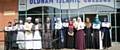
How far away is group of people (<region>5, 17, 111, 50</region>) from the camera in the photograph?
2125 cm

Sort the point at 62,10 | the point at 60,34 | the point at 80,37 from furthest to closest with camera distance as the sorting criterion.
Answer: the point at 62,10 < the point at 60,34 < the point at 80,37

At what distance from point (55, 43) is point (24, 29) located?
1.70 metres

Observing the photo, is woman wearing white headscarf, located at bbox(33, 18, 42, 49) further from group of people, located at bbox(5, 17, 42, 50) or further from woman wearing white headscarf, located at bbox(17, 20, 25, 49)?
woman wearing white headscarf, located at bbox(17, 20, 25, 49)

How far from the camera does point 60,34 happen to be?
73.2 feet

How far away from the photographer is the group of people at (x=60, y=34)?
21.2 m

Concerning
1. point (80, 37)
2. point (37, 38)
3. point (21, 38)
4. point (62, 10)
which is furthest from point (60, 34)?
point (62, 10)

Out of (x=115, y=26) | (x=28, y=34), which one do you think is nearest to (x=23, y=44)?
(x=28, y=34)

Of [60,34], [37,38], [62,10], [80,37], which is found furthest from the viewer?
[62,10]

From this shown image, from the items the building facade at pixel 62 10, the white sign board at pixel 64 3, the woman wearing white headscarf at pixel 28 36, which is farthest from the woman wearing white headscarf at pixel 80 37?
the white sign board at pixel 64 3

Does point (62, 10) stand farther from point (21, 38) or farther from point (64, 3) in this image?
point (21, 38)

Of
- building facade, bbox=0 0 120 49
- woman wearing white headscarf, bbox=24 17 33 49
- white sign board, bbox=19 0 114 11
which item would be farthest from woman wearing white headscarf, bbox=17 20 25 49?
white sign board, bbox=19 0 114 11

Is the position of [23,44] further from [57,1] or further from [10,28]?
[57,1]

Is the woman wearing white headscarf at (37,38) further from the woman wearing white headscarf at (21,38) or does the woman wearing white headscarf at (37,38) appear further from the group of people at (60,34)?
the woman wearing white headscarf at (21,38)

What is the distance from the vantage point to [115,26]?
82.8ft
